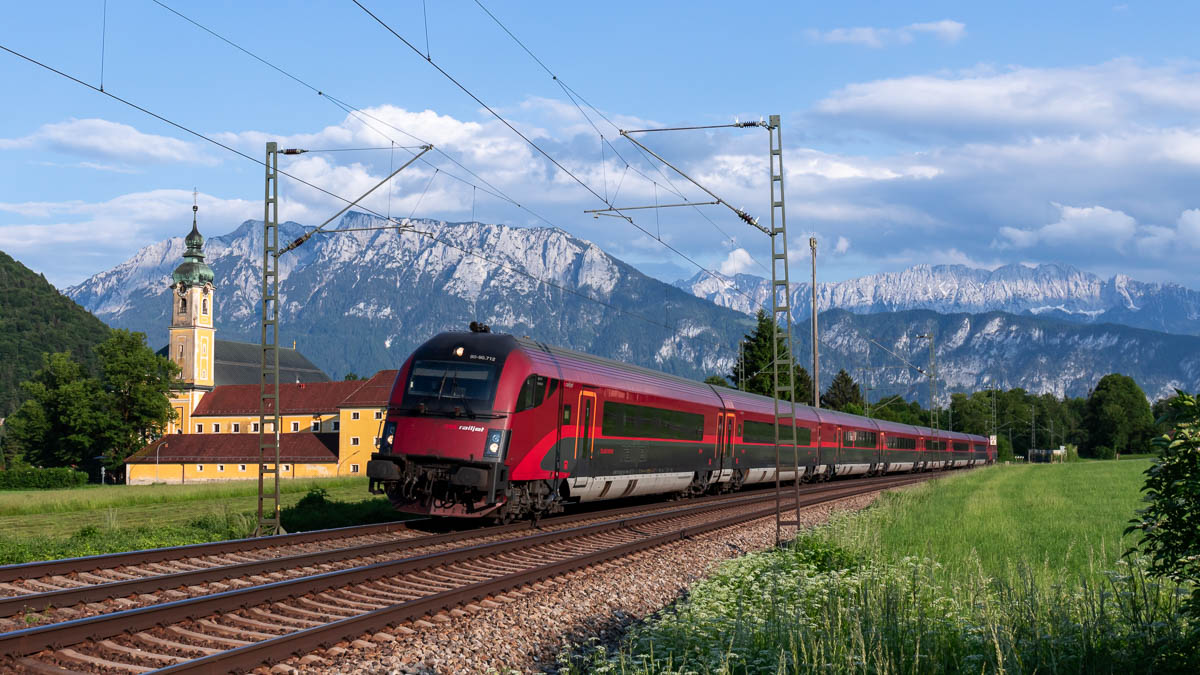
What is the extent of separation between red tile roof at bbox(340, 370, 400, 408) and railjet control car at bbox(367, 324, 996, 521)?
3051 inches

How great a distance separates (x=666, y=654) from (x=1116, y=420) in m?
181

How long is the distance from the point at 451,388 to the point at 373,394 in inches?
3500

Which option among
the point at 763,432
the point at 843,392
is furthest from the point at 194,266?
the point at 763,432

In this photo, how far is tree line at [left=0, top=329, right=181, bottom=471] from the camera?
108 metres

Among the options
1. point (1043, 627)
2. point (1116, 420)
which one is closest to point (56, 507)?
point (1043, 627)

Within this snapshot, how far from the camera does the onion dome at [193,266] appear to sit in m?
156

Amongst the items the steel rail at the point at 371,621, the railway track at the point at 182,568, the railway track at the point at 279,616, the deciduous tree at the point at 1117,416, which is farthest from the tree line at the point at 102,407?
the deciduous tree at the point at 1117,416

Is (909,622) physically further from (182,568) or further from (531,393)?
(531,393)

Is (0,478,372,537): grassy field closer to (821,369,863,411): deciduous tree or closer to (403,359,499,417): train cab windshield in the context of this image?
(403,359,499,417): train cab windshield

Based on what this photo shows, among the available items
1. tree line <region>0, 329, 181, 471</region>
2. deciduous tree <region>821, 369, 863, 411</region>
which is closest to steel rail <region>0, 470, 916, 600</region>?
tree line <region>0, 329, 181, 471</region>

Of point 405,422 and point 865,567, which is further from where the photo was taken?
point 405,422

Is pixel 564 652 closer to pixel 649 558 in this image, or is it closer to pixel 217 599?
pixel 217 599

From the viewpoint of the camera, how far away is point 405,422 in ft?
66.1

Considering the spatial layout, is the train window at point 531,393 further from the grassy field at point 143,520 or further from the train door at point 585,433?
the grassy field at point 143,520
